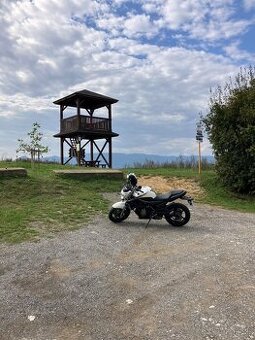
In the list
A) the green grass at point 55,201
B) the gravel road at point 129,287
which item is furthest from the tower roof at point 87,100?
the gravel road at point 129,287

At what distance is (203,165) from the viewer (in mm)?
22375

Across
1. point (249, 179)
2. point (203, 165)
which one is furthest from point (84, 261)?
point (203, 165)

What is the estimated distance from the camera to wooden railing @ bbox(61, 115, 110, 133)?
23684 millimetres

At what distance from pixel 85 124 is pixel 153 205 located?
15872 mm

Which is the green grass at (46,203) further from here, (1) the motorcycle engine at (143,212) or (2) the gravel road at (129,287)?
(1) the motorcycle engine at (143,212)

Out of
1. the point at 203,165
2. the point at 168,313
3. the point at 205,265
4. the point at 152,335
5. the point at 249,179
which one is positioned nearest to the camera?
the point at 152,335

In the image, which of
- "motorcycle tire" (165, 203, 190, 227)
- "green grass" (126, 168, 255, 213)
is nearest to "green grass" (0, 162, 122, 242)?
"motorcycle tire" (165, 203, 190, 227)

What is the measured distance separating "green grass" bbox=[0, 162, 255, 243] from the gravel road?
79cm

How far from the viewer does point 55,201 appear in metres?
10.8

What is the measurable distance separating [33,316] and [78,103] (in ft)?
65.7

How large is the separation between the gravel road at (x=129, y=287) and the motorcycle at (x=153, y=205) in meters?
0.79

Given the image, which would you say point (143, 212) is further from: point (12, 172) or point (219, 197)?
point (12, 172)

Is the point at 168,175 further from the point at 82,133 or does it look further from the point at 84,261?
the point at 84,261

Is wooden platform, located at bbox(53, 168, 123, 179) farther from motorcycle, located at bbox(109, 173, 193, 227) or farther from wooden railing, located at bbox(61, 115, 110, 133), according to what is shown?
wooden railing, located at bbox(61, 115, 110, 133)
